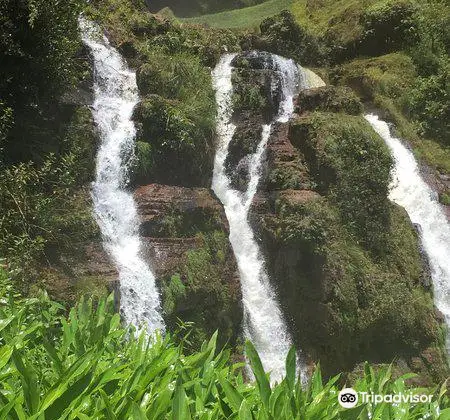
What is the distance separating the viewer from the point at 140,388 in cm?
241

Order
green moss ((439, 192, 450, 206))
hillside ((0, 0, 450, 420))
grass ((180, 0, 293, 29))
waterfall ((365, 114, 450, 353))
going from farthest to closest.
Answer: grass ((180, 0, 293, 29)), green moss ((439, 192, 450, 206)), waterfall ((365, 114, 450, 353)), hillside ((0, 0, 450, 420))

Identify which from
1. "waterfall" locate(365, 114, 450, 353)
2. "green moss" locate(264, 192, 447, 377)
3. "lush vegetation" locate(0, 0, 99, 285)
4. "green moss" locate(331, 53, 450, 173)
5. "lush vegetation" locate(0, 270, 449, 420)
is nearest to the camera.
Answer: "lush vegetation" locate(0, 270, 449, 420)

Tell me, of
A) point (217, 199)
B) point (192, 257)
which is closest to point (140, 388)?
point (192, 257)

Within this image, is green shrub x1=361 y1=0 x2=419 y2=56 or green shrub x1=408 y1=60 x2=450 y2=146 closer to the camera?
green shrub x1=408 y1=60 x2=450 y2=146

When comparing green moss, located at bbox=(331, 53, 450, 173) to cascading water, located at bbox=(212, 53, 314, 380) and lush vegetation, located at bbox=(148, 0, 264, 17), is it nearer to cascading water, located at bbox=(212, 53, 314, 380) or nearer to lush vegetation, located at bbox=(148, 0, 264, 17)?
cascading water, located at bbox=(212, 53, 314, 380)

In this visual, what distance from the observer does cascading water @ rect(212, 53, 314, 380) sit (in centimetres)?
1240

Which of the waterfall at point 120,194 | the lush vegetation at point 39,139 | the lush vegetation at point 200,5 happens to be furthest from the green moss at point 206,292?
the lush vegetation at point 200,5

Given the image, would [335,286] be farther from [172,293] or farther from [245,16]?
[245,16]

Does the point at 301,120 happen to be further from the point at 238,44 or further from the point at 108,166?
the point at 238,44

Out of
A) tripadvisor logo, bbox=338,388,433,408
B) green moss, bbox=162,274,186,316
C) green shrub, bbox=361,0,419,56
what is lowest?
green moss, bbox=162,274,186,316

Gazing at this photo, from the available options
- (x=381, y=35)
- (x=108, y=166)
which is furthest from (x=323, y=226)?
(x=381, y=35)

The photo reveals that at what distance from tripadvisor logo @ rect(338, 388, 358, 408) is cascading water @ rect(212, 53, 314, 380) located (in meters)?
9.48

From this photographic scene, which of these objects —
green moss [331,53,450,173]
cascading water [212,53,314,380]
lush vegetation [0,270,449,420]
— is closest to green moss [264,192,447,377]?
cascading water [212,53,314,380]

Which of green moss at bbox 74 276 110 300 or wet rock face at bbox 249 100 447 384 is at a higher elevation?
green moss at bbox 74 276 110 300
